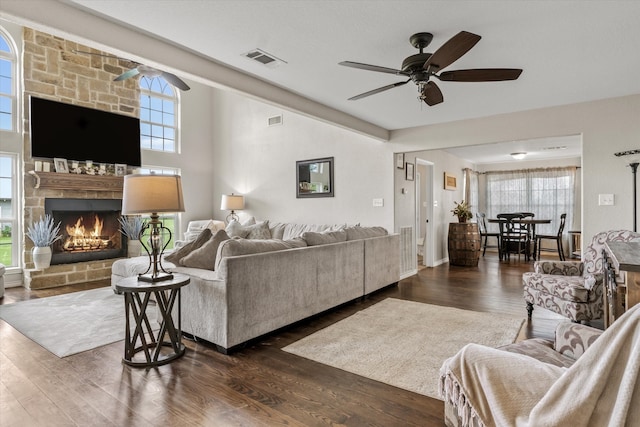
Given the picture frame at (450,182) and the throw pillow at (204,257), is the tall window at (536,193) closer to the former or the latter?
the picture frame at (450,182)

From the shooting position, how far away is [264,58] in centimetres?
295

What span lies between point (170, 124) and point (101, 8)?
17.5 feet

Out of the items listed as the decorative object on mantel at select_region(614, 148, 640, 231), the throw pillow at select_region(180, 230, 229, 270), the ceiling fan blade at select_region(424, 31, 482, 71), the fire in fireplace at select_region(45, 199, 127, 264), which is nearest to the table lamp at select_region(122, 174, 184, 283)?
the throw pillow at select_region(180, 230, 229, 270)

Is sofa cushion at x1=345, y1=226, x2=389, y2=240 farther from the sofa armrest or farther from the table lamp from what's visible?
the sofa armrest

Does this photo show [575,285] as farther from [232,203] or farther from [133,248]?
[133,248]

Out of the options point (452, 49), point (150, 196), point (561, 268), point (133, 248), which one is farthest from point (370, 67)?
point (133, 248)

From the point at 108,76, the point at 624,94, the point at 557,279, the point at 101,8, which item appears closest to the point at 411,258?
the point at 557,279

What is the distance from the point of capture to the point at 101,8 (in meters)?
2.17

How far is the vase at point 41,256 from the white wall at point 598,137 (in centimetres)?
659

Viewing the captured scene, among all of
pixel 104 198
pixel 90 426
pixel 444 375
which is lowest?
pixel 90 426

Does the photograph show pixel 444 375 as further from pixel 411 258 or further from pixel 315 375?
pixel 411 258

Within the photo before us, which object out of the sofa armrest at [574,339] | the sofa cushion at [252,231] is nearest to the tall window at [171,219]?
the sofa cushion at [252,231]

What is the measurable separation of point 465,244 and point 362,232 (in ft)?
9.97

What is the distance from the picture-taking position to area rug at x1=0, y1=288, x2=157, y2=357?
9.80 feet
